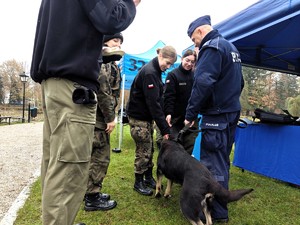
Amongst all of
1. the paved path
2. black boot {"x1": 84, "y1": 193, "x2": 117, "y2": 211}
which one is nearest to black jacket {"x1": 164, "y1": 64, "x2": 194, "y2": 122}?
black boot {"x1": 84, "y1": 193, "x2": 117, "y2": 211}

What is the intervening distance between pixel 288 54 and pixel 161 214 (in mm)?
5557

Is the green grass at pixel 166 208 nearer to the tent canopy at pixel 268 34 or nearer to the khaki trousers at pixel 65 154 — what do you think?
the khaki trousers at pixel 65 154

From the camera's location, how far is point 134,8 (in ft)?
5.33

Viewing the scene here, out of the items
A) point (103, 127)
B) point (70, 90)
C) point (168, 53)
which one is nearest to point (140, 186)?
point (103, 127)

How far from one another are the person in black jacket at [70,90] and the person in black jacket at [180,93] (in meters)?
2.56

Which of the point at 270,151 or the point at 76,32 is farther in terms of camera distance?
the point at 270,151

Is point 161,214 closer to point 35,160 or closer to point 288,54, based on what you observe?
point 35,160

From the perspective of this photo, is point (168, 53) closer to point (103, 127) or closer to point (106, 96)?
point (106, 96)

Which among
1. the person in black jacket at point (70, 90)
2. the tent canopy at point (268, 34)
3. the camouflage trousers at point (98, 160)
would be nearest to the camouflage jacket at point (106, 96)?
the camouflage trousers at point (98, 160)

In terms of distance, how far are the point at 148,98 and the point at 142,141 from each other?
2.02 feet

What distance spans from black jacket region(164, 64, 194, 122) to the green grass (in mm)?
1182

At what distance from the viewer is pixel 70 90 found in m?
1.50

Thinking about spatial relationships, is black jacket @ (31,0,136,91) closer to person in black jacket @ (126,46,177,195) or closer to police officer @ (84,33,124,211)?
police officer @ (84,33,124,211)

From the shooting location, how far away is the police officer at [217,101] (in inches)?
104
